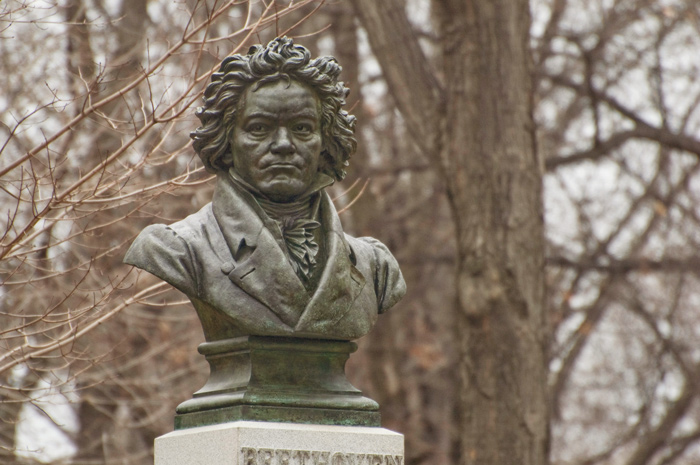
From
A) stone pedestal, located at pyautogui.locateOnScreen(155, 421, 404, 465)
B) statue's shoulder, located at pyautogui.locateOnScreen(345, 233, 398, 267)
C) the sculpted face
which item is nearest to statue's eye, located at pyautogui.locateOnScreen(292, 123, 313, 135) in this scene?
the sculpted face

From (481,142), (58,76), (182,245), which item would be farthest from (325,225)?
(58,76)

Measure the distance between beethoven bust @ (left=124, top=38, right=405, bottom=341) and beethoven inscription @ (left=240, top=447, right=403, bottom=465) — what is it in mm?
484

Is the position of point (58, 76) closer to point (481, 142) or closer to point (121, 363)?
point (121, 363)

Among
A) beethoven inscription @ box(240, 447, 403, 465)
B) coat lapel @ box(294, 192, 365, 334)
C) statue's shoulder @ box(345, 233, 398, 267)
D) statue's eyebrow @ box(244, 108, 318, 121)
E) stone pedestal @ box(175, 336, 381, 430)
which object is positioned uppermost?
statue's eyebrow @ box(244, 108, 318, 121)

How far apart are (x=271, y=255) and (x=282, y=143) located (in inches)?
18.6

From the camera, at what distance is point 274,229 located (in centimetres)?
567

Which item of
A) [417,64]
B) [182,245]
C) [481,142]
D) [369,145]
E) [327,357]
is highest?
[369,145]

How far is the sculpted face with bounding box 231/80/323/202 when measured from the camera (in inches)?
222

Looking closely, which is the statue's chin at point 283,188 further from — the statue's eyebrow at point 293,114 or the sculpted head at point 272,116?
the statue's eyebrow at point 293,114

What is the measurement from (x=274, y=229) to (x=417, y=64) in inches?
Result: 204

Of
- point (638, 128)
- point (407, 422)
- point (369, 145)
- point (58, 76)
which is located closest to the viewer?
point (58, 76)

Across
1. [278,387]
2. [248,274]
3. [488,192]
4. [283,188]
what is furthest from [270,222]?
[488,192]

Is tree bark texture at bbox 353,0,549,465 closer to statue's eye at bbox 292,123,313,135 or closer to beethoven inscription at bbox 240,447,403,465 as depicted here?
beethoven inscription at bbox 240,447,403,465

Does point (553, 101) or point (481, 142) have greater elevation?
point (553, 101)
